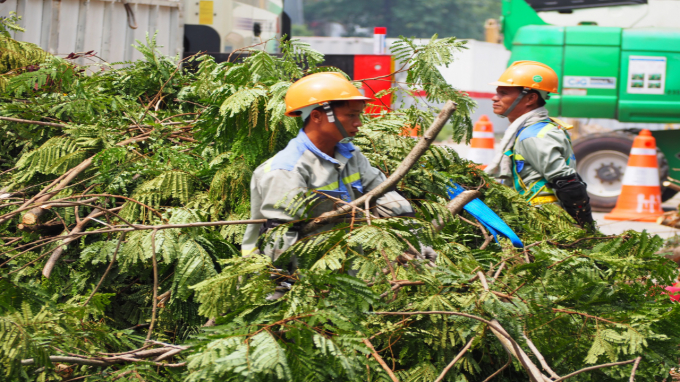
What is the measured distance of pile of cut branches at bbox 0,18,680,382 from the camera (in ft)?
7.45

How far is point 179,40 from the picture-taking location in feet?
24.1

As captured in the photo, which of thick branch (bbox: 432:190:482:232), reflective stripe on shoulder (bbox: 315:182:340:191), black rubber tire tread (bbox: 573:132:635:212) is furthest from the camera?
black rubber tire tread (bbox: 573:132:635:212)

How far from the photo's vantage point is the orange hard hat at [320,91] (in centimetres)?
282

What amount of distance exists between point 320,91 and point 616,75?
Answer: 728cm

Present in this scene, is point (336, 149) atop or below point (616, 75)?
below

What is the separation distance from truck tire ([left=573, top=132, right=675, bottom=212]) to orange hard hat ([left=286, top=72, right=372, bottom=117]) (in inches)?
289

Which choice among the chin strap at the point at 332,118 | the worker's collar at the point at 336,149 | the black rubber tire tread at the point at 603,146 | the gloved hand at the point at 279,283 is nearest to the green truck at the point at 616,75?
the black rubber tire tread at the point at 603,146

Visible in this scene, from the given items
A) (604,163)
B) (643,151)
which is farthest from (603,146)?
(643,151)

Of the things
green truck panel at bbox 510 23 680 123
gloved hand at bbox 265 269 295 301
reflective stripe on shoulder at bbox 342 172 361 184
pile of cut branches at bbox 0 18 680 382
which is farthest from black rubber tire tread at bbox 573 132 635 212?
gloved hand at bbox 265 269 295 301

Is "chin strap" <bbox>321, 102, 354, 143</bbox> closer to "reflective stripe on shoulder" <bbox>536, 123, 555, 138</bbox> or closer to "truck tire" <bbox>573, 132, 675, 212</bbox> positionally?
"reflective stripe on shoulder" <bbox>536, 123, 555, 138</bbox>

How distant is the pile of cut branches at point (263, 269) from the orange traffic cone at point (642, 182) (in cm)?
502

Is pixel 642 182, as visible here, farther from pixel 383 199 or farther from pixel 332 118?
pixel 332 118

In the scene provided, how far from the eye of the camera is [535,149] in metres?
4.32

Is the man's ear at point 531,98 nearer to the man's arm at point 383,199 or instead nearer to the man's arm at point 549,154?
the man's arm at point 549,154
